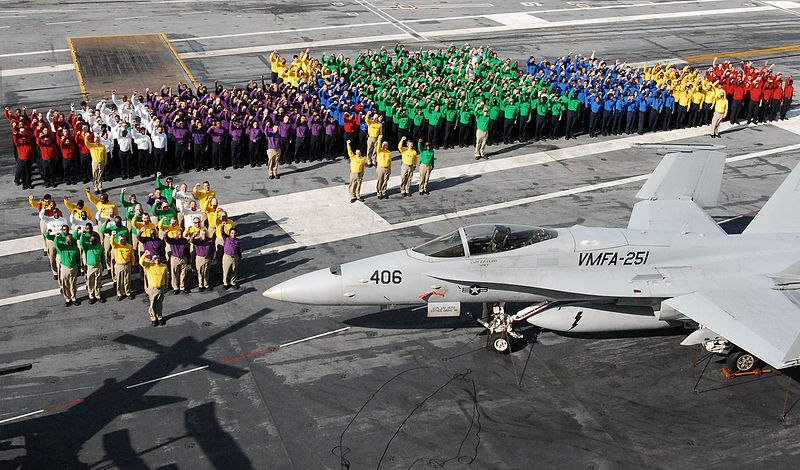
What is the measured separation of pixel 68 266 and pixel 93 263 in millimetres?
512

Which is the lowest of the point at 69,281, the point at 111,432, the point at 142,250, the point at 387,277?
the point at 111,432

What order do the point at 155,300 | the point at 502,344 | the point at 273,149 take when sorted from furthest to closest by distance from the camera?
the point at 273,149 < the point at 155,300 < the point at 502,344

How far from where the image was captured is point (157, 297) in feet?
54.6

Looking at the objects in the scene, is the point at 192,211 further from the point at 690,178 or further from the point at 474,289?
the point at 690,178

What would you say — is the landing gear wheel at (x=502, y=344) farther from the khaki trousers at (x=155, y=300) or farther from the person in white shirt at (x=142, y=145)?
the person in white shirt at (x=142, y=145)

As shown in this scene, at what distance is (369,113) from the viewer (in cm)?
2633

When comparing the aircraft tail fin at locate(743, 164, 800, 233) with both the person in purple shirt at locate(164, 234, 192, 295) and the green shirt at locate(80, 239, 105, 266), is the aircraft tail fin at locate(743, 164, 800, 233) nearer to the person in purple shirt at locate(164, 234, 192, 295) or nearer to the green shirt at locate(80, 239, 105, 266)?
the person in purple shirt at locate(164, 234, 192, 295)

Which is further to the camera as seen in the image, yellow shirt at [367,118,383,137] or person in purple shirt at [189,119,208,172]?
yellow shirt at [367,118,383,137]

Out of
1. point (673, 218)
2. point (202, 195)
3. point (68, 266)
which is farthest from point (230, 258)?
point (673, 218)

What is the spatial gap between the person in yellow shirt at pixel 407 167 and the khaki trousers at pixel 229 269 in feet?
23.1

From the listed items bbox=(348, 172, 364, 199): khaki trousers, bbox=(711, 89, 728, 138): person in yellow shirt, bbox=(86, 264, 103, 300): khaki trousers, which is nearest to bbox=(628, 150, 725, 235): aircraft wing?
bbox=(348, 172, 364, 199): khaki trousers

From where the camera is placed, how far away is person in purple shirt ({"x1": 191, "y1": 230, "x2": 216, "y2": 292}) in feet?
58.5

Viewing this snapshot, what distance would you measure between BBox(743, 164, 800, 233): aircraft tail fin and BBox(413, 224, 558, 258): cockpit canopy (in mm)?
6130

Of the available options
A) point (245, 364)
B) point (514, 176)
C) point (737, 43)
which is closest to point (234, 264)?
point (245, 364)
